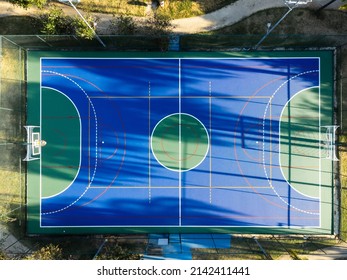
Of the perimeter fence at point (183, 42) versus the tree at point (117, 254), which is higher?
the perimeter fence at point (183, 42)

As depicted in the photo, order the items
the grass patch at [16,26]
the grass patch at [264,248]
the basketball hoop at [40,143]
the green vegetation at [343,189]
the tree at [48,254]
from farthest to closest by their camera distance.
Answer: the grass patch at [16,26] < the green vegetation at [343,189] < the grass patch at [264,248] < the basketball hoop at [40,143] < the tree at [48,254]

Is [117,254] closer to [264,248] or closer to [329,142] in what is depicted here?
[264,248]

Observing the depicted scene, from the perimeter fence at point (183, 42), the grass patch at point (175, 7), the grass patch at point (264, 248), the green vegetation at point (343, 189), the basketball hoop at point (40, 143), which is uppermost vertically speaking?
the grass patch at point (175, 7)

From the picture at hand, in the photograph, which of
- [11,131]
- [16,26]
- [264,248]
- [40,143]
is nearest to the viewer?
[40,143]

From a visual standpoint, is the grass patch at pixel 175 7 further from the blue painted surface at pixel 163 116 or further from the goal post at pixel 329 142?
the goal post at pixel 329 142

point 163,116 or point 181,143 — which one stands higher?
point 163,116

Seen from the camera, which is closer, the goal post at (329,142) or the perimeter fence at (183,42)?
the perimeter fence at (183,42)

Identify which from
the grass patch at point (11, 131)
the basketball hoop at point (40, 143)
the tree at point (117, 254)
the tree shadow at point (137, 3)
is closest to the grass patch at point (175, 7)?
the tree shadow at point (137, 3)

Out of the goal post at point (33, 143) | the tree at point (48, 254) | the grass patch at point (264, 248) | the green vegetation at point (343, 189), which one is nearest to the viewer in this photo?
the tree at point (48, 254)

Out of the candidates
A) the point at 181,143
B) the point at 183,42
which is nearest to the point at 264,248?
the point at 181,143
